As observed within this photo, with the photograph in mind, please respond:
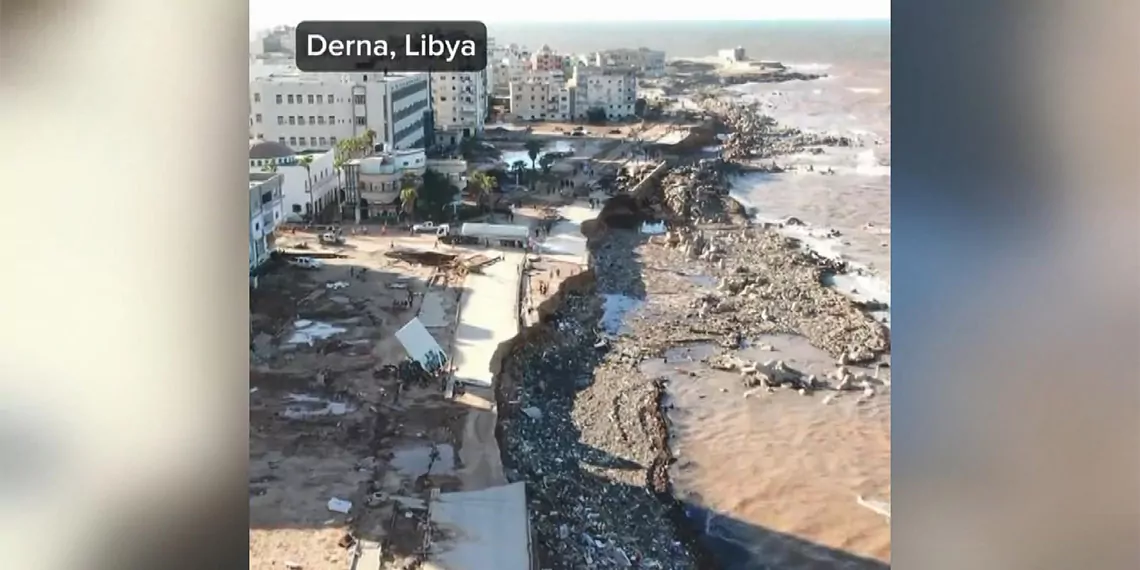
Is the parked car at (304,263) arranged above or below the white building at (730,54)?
below

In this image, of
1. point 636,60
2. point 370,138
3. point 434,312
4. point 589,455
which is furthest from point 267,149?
point 589,455

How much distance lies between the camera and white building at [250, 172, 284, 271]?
161 cm

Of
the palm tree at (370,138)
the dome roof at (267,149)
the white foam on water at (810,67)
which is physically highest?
the white foam on water at (810,67)

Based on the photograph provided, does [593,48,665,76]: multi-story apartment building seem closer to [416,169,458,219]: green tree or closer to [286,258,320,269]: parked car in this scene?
[416,169,458,219]: green tree

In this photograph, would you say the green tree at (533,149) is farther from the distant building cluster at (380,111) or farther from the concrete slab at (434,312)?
the concrete slab at (434,312)

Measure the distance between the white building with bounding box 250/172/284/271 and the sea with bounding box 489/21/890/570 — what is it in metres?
0.47

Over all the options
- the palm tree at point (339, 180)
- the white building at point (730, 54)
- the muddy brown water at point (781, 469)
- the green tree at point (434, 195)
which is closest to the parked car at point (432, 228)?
the green tree at point (434, 195)

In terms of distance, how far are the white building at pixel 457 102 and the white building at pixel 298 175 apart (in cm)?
21

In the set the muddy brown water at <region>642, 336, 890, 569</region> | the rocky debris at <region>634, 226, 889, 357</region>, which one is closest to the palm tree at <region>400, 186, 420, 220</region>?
the rocky debris at <region>634, 226, 889, 357</region>

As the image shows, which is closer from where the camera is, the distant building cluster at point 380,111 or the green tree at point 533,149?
the distant building cluster at point 380,111

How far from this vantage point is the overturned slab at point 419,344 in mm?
1667
